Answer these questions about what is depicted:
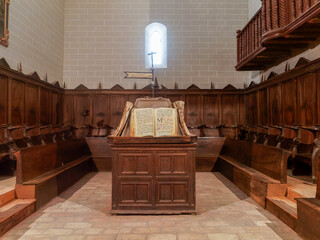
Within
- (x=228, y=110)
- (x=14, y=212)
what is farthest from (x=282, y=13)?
(x=14, y=212)

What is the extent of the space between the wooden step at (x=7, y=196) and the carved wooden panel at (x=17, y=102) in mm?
3034

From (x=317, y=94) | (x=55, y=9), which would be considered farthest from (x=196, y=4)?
(x=317, y=94)

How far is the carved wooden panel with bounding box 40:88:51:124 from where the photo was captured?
764 cm

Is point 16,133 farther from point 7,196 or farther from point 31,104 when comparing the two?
point 31,104

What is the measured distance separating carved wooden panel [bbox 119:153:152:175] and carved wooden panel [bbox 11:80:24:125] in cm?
405

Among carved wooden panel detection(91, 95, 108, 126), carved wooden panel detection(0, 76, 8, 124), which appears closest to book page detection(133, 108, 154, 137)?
carved wooden panel detection(0, 76, 8, 124)

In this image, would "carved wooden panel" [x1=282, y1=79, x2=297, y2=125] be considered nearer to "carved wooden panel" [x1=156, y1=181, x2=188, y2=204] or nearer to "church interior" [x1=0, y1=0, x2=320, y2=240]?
"church interior" [x1=0, y1=0, x2=320, y2=240]

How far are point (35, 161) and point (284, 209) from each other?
149 inches

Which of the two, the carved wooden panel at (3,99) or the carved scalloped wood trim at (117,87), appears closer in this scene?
the carved wooden panel at (3,99)

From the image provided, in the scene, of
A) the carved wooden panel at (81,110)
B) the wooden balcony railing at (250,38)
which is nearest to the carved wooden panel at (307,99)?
the wooden balcony railing at (250,38)

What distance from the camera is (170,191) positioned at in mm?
3471

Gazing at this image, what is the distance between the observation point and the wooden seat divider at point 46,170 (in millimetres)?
3637

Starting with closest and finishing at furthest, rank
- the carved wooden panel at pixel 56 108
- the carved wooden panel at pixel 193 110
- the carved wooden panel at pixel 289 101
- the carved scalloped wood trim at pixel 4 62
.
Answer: the carved scalloped wood trim at pixel 4 62, the carved wooden panel at pixel 289 101, the carved wooden panel at pixel 56 108, the carved wooden panel at pixel 193 110

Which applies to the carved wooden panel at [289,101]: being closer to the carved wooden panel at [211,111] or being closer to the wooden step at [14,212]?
the carved wooden panel at [211,111]
